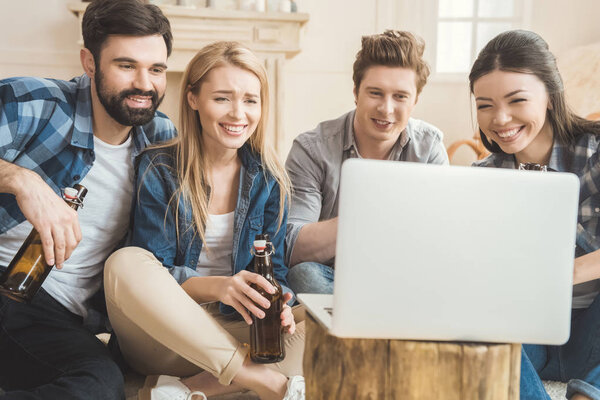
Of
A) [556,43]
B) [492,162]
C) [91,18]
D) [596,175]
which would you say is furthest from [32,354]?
[556,43]

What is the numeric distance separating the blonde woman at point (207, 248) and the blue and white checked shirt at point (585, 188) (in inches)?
27.6

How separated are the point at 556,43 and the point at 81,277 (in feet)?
12.5

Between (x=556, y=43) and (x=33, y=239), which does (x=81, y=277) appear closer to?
(x=33, y=239)

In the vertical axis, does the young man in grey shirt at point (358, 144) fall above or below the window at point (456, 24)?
below

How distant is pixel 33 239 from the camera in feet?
4.18

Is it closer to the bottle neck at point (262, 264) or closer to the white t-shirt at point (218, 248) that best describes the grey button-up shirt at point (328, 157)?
the white t-shirt at point (218, 248)

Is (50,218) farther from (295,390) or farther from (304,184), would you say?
(304,184)

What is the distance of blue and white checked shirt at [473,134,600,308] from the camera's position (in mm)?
1429

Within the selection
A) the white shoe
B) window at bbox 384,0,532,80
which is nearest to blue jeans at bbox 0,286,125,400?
the white shoe

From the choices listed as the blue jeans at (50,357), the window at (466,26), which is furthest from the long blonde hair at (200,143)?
the window at (466,26)

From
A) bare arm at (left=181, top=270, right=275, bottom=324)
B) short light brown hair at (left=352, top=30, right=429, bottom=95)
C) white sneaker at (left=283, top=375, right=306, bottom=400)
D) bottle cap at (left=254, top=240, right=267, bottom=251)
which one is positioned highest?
short light brown hair at (left=352, top=30, right=429, bottom=95)

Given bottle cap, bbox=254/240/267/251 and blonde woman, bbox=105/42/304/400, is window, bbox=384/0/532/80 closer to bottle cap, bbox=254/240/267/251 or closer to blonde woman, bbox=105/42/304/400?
blonde woman, bbox=105/42/304/400

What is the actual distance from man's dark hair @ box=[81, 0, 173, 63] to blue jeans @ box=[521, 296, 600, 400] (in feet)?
3.91

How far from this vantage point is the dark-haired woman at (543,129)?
1427mm
